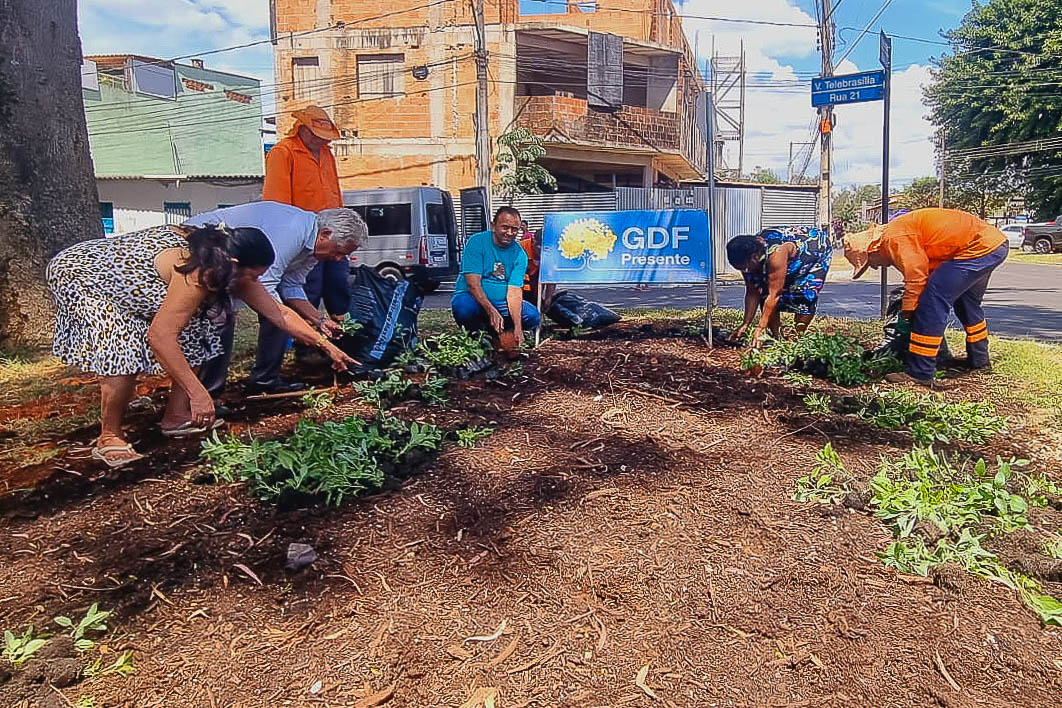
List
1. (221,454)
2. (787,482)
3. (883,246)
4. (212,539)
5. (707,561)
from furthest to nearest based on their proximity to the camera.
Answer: (883,246) → (221,454) → (787,482) → (212,539) → (707,561)

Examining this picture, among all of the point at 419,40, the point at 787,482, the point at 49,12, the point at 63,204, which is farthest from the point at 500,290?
the point at 419,40

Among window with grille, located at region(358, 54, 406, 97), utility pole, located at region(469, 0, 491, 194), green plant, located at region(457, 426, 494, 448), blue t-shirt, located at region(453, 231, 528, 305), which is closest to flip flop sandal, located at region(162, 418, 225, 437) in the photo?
green plant, located at region(457, 426, 494, 448)

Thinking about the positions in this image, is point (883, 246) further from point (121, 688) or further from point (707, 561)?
point (121, 688)

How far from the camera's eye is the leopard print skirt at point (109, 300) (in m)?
3.39

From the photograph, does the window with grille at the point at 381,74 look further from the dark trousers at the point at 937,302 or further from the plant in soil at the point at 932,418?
the plant in soil at the point at 932,418

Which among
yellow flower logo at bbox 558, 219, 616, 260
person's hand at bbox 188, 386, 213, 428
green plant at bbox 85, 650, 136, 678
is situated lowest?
green plant at bbox 85, 650, 136, 678

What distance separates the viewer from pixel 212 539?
8.69 feet

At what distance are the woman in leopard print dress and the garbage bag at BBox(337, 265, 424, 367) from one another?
1.55m

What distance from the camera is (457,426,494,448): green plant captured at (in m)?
3.57

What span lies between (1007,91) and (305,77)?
88.5 feet

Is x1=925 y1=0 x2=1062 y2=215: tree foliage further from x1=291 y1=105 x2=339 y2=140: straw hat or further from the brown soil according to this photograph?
the brown soil

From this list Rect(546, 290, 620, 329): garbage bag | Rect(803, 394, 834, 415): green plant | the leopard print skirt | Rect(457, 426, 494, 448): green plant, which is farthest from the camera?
Rect(546, 290, 620, 329): garbage bag

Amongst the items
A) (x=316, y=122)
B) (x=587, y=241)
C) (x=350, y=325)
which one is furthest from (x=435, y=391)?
(x=587, y=241)

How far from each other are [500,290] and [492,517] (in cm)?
325
